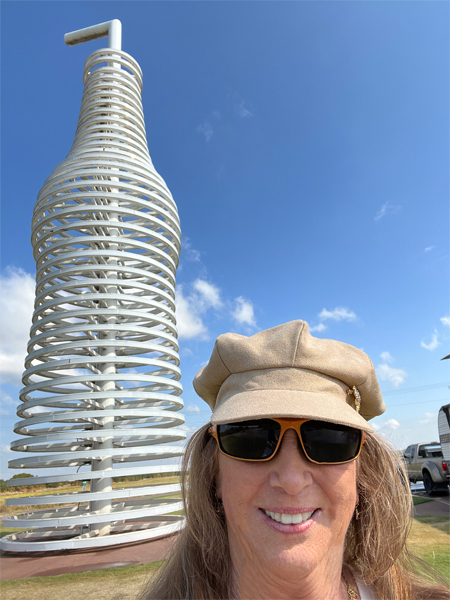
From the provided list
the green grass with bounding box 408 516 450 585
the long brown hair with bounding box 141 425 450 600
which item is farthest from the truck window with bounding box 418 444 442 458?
the long brown hair with bounding box 141 425 450 600

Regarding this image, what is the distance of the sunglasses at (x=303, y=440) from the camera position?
1214mm

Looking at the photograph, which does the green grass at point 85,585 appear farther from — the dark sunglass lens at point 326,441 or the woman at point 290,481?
the dark sunglass lens at point 326,441

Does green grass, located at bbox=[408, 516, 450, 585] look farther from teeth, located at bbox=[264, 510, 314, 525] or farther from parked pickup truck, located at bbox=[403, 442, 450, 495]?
teeth, located at bbox=[264, 510, 314, 525]

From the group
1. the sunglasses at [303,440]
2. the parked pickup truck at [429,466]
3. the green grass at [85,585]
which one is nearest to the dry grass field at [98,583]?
the green grass at [85,585]

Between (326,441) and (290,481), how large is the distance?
168mm

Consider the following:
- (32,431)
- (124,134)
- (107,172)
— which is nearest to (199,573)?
(32,431)

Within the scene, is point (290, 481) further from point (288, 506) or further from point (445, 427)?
point (445, 427)

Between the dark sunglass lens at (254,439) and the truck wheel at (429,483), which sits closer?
the dark sunglass lens at (254,439)

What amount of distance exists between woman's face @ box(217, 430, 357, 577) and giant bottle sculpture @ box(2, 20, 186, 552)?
6.09 metres

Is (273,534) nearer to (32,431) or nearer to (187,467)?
(187,467)

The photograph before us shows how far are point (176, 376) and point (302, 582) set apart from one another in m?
8.77

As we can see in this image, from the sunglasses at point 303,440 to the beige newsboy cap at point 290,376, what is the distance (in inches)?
2.5

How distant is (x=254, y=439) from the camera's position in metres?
1.22

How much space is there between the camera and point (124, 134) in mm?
11609
